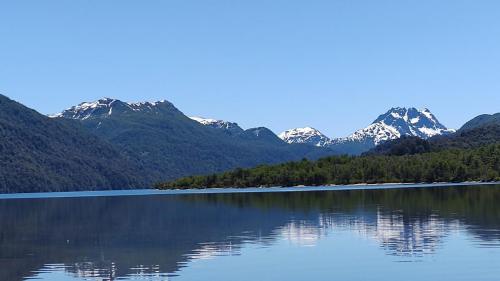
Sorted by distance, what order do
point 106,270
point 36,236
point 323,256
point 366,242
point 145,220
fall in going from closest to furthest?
1. point 106,270
2. point 323,256
3. point 366,242
4. point 36,236
5. point 145,220

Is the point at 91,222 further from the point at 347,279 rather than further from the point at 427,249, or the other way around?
the point at 347,279

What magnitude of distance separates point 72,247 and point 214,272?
97.4 ft

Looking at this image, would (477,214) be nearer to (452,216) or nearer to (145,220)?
(452,216)

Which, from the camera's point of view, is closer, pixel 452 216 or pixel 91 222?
pixel 452 216

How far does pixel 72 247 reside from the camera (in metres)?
81.0

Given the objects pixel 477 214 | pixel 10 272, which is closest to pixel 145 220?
pixel 477 214

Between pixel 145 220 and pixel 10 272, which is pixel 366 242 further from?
pixel 145 220

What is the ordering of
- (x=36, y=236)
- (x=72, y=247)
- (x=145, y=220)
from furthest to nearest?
(x=145, y=220) → (x=36, y=236) → (x=72, y=247)

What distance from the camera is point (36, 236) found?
9844 centimetres

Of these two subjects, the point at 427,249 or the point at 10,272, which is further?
the point at 427,249

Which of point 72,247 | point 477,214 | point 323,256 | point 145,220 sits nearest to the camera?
point 323,256

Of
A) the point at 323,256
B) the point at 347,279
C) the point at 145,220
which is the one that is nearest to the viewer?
the point at 347,279

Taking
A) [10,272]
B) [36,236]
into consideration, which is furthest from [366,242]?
[36,236]

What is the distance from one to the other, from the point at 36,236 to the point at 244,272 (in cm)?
5086
